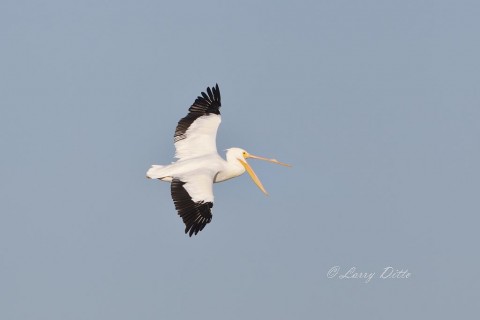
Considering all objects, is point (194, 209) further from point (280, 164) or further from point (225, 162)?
point (280, 164)

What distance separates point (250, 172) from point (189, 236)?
4586mm

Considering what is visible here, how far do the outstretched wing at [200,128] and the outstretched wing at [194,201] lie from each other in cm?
215

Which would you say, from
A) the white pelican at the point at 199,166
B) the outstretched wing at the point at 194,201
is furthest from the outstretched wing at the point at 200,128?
the outstretched wing at the point at 194,201

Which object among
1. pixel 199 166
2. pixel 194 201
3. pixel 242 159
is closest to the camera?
pixel 194 201

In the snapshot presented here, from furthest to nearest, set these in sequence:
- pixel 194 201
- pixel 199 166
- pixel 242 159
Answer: pixel 242 159 → pixel 199 166 → pixel 194 201

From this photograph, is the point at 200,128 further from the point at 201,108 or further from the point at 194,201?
the point at 194,201

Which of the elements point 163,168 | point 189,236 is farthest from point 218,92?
point 189,236

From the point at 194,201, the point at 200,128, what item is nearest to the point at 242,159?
the point at 200,128

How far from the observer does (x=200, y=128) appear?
27203mm

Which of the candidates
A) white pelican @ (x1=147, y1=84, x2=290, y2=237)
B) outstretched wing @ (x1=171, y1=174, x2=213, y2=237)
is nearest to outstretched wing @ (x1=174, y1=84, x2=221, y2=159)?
white pelican @ (x1=147, y1=84, x2=290, y2=237)

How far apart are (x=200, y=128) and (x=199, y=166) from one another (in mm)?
2112

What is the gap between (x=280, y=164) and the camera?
2889 centimetres

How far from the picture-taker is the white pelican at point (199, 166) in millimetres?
23781

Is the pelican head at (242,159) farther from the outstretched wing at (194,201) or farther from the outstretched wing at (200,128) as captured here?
the outstretched wing at (194,201)
